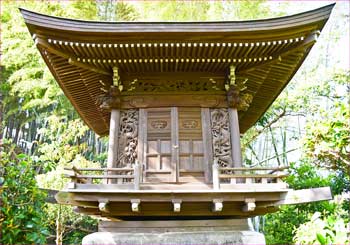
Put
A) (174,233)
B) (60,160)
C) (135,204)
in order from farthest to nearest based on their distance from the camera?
(60,160), (174,233), (135,204)

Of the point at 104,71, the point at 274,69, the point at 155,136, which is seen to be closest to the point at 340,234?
the point at 274,69

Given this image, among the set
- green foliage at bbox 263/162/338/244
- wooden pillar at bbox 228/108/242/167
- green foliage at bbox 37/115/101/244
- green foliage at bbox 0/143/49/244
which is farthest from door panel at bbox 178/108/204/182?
green foliage at bbox 263/162/338/244

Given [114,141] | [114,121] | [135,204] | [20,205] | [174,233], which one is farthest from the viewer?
[114,121]

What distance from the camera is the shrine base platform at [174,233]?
5.22 m

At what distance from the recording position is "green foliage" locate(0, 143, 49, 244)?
9.57 feet

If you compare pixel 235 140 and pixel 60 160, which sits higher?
pixel 60 160

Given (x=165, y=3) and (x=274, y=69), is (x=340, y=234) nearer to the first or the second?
(x=274, y=69)

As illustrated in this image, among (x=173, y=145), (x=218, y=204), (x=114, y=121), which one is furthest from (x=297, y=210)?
(x=114, y=121)

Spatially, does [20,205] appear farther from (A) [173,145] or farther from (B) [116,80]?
(B) [116,80]

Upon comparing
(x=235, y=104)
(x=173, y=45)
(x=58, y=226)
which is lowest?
(x=58, y=226)

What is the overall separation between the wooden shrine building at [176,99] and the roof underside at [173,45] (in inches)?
0.6

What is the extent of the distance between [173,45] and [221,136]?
1.86m

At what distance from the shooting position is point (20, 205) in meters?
3.16

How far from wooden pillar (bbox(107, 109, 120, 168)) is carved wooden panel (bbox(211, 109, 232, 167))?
5.75 feet
